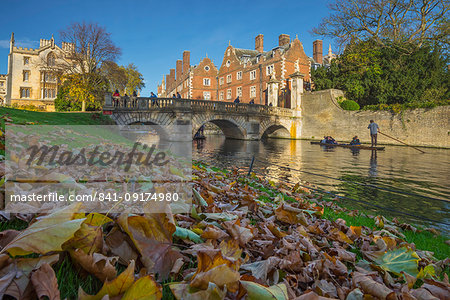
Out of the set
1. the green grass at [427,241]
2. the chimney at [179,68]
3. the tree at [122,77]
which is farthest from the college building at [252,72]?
the green grass at [427,241]

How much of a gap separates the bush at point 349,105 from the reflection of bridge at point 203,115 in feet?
18.0

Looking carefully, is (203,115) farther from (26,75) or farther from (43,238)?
(26,75)

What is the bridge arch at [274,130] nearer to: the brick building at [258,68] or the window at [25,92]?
the brick building at [258,68]

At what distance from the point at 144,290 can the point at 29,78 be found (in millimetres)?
60138

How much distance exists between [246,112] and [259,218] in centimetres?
2673

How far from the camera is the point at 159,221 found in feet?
4.56

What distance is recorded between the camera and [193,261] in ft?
4.67

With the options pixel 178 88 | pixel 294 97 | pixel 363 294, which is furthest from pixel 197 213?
pixel 178 88

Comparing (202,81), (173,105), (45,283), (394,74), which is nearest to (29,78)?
(202,81)

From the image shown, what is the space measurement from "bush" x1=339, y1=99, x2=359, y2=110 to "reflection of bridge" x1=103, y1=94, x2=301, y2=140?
5.49 metres

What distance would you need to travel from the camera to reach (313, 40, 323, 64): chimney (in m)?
46.2

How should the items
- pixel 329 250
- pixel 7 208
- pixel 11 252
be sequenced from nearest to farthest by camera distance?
pixel 11 252 < pixel 7 208 < pixel 329 250

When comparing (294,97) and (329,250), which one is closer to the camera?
(329,250)

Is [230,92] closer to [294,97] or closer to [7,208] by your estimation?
[294,97]
